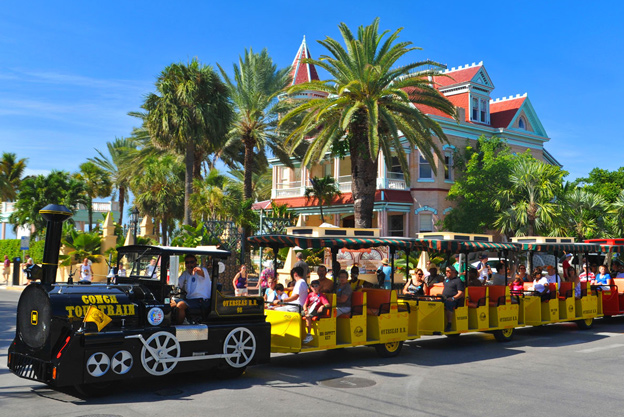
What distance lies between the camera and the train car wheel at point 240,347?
9.36 metres

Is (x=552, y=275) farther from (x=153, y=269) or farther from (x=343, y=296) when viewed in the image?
(x=153, y=269)

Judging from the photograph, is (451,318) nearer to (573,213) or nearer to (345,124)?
(345,124)

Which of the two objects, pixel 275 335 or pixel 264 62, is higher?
pixel 264 62

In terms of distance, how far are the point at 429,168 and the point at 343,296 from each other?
1041 inches

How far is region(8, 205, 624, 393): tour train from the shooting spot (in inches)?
310

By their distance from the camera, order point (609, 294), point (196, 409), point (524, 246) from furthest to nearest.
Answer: point (609, 294), point (524, 246), point (196, 409)

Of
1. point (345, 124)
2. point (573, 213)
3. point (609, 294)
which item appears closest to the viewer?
point (609, 294)

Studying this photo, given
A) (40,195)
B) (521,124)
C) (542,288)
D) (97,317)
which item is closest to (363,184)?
(542,288)

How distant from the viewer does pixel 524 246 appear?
15.3 meters

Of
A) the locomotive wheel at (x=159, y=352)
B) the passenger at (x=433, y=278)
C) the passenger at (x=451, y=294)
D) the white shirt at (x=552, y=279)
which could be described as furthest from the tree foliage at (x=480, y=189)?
the locomotive wheel at (x=159, y=352)

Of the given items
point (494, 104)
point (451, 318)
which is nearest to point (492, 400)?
point (451, 318)

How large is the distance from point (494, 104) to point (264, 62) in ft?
58.8

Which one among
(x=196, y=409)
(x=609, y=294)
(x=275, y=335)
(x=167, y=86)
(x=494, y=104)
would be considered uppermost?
(x=494, y=104)

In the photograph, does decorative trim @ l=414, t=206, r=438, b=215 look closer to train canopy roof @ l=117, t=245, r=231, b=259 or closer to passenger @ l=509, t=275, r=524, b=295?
passenger @ l=509, t=275, r=524, b=295
